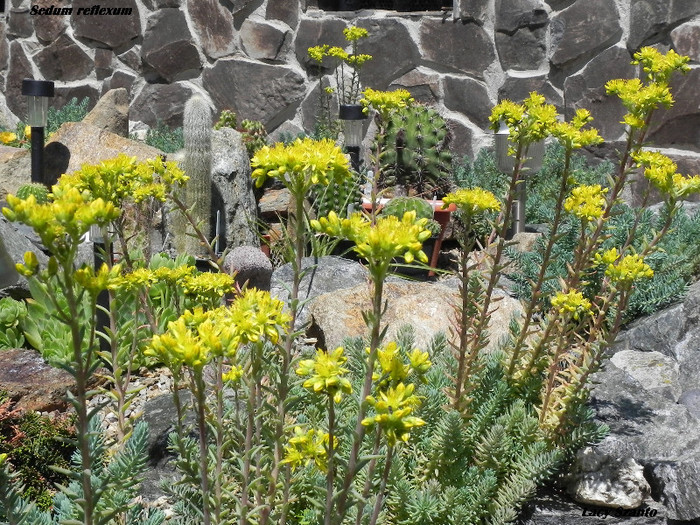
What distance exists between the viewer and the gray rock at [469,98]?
5.83 metres

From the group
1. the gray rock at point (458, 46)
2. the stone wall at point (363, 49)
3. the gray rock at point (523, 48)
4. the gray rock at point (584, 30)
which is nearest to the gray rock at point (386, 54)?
the stone wall at point (363, 49)

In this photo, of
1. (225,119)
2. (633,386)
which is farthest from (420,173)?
(633,386)

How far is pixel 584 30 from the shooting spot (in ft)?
17.9

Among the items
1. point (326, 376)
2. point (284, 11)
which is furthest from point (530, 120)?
point (284, 11)

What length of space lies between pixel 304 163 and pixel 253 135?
491 centimetres

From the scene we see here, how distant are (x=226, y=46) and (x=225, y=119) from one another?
726 millimetres

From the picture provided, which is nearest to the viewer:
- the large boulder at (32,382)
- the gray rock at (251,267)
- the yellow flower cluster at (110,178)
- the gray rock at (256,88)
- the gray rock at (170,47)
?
the yellow flower cluster at (110,178)

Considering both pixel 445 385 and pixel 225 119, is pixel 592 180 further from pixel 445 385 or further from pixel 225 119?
pixel 445 385

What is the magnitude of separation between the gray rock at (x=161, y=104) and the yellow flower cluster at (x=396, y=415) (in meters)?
5.94

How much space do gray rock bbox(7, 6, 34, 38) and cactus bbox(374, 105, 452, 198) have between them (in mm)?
4210

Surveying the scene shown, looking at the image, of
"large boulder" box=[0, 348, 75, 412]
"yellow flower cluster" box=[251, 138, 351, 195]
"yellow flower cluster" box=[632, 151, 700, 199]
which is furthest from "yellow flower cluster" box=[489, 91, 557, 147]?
"large boulder" box=[0, 348, 75, 412]

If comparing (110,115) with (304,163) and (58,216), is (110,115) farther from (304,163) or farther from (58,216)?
(58,216)

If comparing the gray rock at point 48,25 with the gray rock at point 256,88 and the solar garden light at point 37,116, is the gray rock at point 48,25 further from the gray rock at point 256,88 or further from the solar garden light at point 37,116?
the solar garden light at point 37,116

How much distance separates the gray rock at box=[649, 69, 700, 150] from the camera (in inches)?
205
